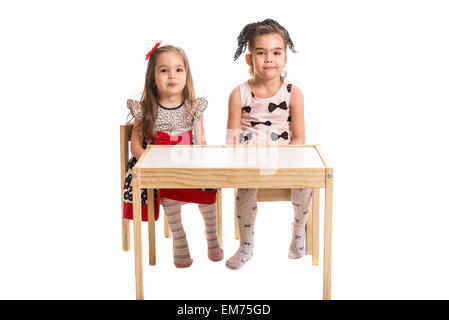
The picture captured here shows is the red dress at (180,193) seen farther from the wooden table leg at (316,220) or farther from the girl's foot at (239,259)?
the wooden table leg at (316,220)

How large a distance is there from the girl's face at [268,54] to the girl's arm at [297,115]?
0.16 metres

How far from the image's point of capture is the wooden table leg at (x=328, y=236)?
10.2 feet

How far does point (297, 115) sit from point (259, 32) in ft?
1.60

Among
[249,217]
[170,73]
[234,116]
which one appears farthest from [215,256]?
[170,73]

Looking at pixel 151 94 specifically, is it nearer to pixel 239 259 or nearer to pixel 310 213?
pixel 239 259

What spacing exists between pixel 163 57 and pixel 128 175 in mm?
676

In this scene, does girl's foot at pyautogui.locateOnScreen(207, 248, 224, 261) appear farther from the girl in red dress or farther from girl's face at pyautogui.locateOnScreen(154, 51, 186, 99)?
girl's face at pyautogui.locateOnScreen(154, 51, 186, 99)

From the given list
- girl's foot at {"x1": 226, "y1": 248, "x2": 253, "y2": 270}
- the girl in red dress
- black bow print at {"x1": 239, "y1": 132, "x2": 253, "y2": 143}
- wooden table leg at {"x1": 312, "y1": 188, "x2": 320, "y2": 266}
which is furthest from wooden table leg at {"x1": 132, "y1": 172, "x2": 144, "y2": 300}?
wooden table leg at {"x1": 312, "y1": 188, "x2": 320, "y2": 266}

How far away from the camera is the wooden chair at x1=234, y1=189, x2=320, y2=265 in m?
3.78

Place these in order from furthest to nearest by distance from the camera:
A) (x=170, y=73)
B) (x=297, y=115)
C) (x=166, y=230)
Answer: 1. (x=166, y=230)
2. (x=297, y=115)
3. (x=170, y=73)

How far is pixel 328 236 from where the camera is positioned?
10.4ft

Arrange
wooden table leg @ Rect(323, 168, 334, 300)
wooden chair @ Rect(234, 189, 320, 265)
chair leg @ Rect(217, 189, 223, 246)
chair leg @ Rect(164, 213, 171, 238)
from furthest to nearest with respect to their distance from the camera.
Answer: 1. chair leg @ Rect(164, 213, 171, 238)
2. chair leg @ Rect(217, 189, 223, 246)
3. wooden chair @ Rect(234, 189, 320, 265)
4. wooden table leg @ Rect(323, 168, 334, 300)

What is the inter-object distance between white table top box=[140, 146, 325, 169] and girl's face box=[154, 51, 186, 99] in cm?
33

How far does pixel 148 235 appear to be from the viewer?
12.7ft
